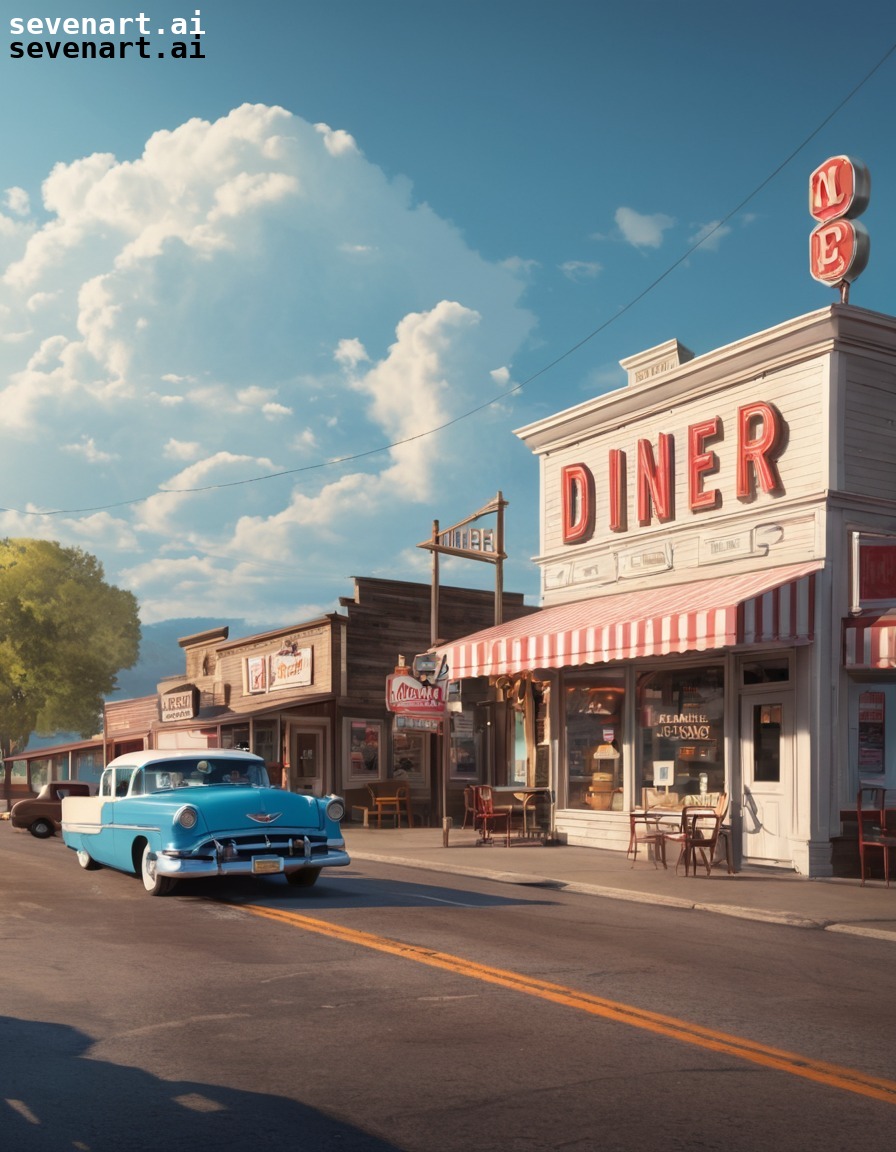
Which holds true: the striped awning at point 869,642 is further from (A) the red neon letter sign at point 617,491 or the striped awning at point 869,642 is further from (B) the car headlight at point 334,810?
(B) the car headlight at point 334,810

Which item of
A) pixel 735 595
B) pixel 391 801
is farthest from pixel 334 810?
pixel 391 801

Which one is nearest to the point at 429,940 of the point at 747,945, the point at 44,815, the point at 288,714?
the point at 747,945

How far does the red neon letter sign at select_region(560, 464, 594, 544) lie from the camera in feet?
71.9

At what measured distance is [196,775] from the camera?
14.6m

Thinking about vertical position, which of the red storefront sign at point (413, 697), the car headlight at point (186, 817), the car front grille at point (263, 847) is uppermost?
the red storefront sign at point (413, 697)

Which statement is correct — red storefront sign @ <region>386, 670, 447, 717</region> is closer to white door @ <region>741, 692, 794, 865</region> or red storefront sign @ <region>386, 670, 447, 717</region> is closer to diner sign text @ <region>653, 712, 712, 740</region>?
diner sign text @ <region>653, 712, 712, 740</region>

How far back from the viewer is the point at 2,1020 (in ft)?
23.9

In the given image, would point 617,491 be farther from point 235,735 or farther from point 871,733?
point 235,735

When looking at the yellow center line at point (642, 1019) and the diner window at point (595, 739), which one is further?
the diner window at point (595, 739)

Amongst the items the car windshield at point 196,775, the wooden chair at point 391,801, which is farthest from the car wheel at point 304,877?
the wooden chair at point 391,801

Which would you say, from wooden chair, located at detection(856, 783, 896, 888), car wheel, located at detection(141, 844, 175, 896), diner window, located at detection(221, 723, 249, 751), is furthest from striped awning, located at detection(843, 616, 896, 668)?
diner window, located at detection(221, 723, 249, 751)

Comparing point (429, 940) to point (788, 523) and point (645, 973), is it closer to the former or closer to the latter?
point (645, 973)

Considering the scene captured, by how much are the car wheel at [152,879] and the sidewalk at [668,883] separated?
5.05 metres

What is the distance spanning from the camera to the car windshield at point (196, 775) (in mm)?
14453
